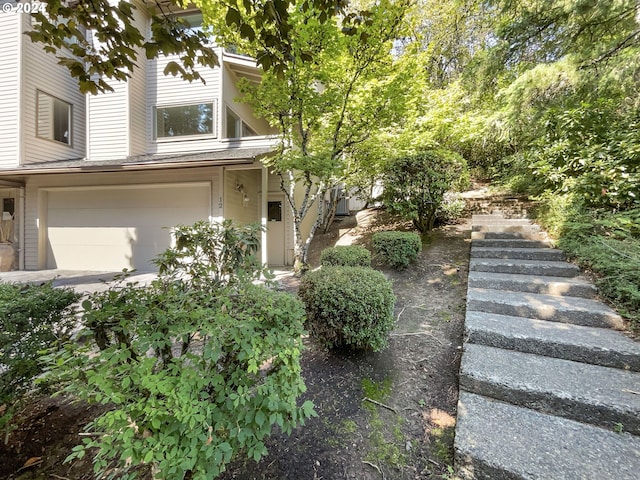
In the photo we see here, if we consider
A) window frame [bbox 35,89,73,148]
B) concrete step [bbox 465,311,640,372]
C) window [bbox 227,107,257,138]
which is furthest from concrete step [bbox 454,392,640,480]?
window frame [bbox 35,89,73,148]

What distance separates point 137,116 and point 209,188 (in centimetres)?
367

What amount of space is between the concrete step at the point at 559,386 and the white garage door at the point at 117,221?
23.1ft

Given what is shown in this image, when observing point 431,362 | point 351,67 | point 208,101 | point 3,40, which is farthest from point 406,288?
point 3,40

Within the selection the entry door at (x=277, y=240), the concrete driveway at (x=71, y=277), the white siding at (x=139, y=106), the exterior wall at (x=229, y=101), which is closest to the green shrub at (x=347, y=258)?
the entry door at (x=277, y=240)

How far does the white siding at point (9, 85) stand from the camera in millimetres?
7656

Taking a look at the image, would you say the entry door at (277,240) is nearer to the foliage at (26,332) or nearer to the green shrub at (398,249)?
the green shrub at (398,249)

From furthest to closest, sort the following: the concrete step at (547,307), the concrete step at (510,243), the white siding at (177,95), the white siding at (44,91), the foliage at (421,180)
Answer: the white siding at (177,95) → the white siding at (44,91) → the foliage at (421,180) → the concrete step at (510,243) → the concrete step at (547,307)

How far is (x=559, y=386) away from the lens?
2.05m

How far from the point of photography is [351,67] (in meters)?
5.48

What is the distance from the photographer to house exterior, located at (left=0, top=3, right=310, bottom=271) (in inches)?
299

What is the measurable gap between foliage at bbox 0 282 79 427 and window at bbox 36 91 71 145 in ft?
31.0

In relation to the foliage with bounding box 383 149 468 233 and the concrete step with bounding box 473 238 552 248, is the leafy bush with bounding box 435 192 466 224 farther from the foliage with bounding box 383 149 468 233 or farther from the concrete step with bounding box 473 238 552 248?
the concrete step with bounding box 473 238 552 248

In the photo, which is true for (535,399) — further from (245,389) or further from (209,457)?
(209,457)
